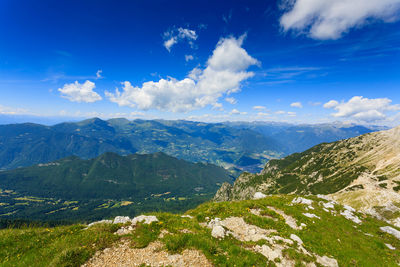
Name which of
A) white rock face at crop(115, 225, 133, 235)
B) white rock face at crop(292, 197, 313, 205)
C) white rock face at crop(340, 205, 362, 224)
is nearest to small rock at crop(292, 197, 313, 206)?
white rock face at crop(292, 197, 313, 205)

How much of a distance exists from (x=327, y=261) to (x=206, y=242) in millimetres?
10988

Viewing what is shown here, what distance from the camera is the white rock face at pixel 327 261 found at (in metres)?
14.1

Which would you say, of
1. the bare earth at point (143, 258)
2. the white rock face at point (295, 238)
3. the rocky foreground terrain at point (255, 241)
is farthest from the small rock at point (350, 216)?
the bare earth at point (143, 258)

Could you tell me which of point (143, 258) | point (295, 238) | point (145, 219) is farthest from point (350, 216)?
point (143, 258)

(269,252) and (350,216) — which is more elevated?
(269,252)

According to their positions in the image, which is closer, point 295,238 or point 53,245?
point 53,245

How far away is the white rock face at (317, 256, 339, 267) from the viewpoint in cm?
1412

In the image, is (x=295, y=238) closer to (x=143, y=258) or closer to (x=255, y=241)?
(x=255, y=241)

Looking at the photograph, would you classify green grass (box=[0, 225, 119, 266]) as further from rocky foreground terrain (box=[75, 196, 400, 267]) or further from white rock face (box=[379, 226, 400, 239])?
white rock face (box=[379, 226, 400, 239])

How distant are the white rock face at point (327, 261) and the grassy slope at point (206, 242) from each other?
0.68 metres

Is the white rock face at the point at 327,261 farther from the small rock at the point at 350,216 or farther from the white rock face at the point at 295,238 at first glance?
the small rock at the point at 350,216

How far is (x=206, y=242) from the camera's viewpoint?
1349 cm

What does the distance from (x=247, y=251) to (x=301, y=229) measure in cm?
1108

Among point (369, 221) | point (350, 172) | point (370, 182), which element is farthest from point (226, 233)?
point (350, 172)
